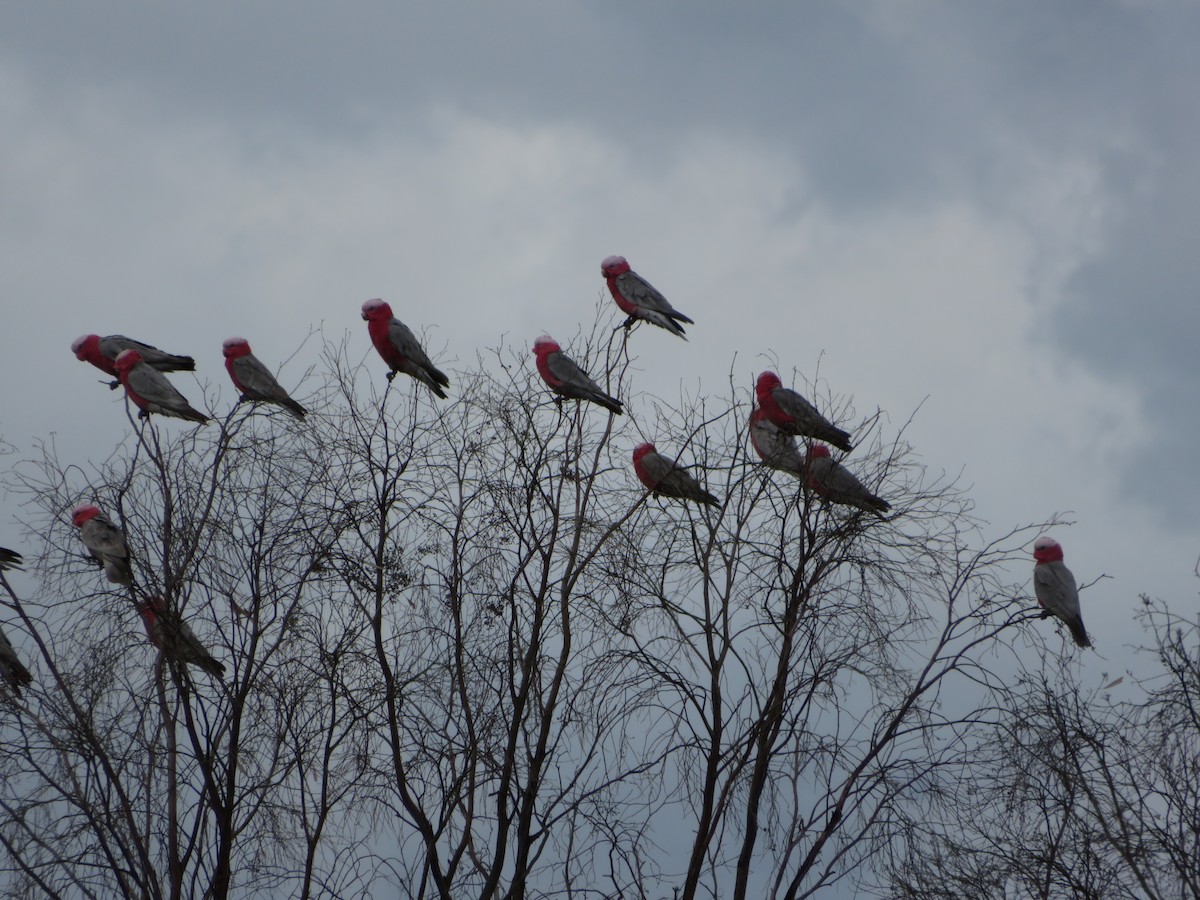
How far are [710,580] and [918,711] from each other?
1631 millimetres

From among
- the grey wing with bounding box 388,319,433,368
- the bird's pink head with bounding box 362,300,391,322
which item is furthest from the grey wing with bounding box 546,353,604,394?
the bird's pink head with bounding box 362,300,391,322

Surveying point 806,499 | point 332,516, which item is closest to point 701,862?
point 806,499

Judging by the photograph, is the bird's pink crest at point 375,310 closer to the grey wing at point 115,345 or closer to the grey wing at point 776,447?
the grey wing at point 115,345

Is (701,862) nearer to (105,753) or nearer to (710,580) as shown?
(710,580)

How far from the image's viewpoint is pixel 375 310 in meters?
12.3

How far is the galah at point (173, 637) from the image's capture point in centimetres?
848

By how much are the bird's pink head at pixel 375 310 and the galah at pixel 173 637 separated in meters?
4.24

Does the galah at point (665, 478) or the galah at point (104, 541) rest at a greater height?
the galah at point (665, 478)

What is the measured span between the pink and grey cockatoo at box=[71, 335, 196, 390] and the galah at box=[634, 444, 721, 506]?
15.9 ft

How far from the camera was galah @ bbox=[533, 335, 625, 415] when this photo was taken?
9672mm

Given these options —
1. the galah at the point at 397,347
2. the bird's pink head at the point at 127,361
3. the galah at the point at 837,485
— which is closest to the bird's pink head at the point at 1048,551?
the galah at the point at 837,485

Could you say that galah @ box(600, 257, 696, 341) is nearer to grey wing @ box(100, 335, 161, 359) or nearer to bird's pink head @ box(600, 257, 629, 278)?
bird's pink head @ box(600, 257, 629, 278)

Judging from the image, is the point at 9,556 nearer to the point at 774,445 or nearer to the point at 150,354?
the point at 150,354

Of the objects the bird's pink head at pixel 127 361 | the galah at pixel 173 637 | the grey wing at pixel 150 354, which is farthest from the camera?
the grey wing at pixel 150 354
